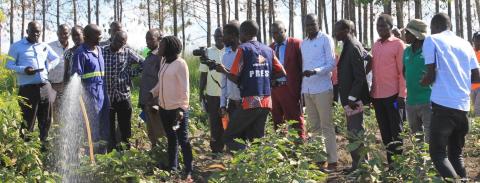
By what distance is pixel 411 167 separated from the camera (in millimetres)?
4883

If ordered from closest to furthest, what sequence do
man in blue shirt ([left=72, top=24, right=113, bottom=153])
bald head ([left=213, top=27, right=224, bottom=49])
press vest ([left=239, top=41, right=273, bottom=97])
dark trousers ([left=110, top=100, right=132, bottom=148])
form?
press vest ([left=239, top=41, right=273, bottom=97]) → man in blue shirt ([left=72, top=24, right=113, bottom=153]) → dark trousers ([left=110, top=100, right=132, bottom=148]) → bald head ([left=213, top=27, right=224, bottom=49])

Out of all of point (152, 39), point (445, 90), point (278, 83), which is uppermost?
point (152, 39)

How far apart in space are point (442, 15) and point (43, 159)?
12.4 ft

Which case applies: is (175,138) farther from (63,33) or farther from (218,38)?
(63,33)

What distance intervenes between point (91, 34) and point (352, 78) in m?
2.57

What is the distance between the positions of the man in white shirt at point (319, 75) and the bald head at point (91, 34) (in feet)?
6.66

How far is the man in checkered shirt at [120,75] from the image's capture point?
6508 mm

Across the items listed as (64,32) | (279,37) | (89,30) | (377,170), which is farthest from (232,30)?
(64,32)

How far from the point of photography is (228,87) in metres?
6.28

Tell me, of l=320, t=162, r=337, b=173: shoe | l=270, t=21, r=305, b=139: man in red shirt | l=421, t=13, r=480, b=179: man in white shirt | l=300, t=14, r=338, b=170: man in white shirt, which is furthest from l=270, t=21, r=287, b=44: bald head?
l=421, t=13, r=480, b=179: man in white shirt

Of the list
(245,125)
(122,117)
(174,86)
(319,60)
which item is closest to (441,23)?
(319,60)

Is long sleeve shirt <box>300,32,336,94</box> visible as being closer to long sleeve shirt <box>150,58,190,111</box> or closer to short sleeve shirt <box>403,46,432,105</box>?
short sleeve shirt <box>403,46,432,105</box>

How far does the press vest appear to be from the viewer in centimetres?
546

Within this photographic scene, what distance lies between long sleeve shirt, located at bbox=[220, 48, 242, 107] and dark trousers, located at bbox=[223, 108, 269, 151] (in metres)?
0.65
